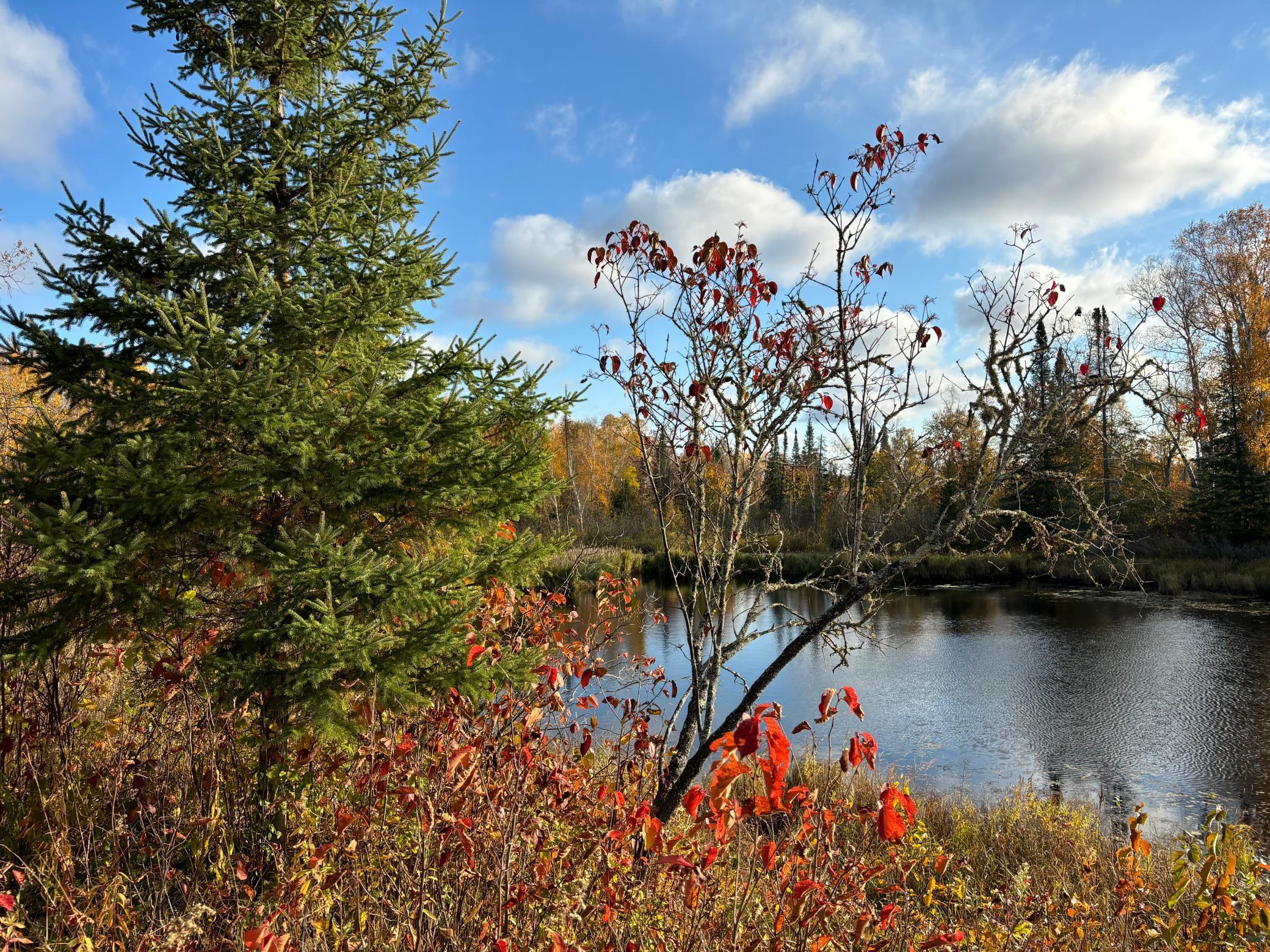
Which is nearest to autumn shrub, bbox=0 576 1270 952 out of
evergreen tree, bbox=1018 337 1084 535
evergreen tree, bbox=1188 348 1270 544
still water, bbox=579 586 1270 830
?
still water, bbox=579 586 1270 830

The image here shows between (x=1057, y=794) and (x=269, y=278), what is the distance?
28.2ft

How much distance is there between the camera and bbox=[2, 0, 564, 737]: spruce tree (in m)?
3.24

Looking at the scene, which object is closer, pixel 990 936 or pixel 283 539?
pixel 990 936

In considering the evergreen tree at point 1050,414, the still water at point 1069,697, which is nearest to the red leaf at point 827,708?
the evergreen tree at point 1050,414

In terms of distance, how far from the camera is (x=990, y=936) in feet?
9.80

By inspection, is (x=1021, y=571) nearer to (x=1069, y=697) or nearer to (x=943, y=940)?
(x=1069, y=697)

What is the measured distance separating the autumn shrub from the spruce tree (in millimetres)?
301

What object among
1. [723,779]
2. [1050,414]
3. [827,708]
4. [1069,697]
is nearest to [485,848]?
[827,708]

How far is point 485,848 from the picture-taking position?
263 cm

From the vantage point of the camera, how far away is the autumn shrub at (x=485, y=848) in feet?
7.14

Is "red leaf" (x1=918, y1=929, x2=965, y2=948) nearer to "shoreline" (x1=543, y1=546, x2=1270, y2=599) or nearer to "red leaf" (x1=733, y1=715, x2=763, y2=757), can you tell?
"red leaf" (x1=733, y1=715, x2=763, y2=757)

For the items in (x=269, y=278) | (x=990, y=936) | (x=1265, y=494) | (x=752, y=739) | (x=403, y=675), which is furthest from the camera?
(x=1265, y=494)

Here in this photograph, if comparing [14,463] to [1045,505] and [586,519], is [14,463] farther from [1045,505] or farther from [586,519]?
[586,519]

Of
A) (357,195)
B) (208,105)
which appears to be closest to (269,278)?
(357,195)
